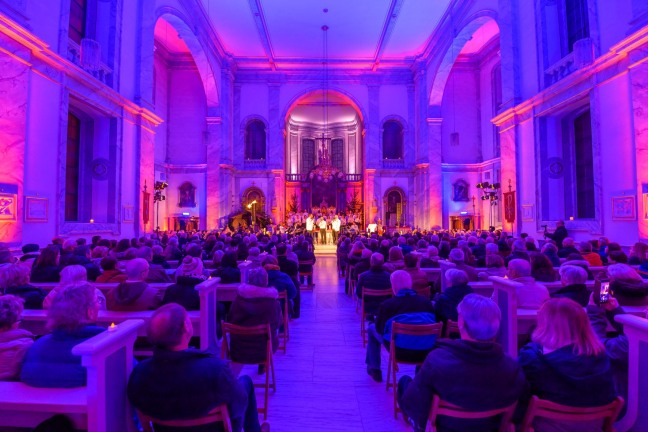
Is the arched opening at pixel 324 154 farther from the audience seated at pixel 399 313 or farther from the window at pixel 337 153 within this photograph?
the audience seated at pixel 399 313

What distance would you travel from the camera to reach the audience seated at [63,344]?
2.13 metres

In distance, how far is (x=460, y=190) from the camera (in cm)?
2233

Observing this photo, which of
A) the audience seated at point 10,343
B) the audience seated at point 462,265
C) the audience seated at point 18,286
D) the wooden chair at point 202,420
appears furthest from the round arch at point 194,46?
the wooden chair at point 202,420

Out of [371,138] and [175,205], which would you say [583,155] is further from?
[175,205]

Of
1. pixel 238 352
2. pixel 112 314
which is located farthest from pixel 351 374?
pixel 112 314

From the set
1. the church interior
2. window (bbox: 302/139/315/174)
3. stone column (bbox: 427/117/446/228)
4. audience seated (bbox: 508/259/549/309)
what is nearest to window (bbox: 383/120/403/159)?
the church interior

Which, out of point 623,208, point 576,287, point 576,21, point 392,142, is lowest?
point 576,287

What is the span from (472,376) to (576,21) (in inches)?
495

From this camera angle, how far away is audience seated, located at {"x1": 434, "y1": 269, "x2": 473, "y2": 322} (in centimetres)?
394

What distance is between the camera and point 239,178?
23.2 metres

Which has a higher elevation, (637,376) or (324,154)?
(324,154)

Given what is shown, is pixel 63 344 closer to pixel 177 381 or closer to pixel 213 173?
pixel 177 381

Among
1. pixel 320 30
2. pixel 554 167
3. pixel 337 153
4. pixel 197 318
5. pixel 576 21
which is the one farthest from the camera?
pixel 337 153

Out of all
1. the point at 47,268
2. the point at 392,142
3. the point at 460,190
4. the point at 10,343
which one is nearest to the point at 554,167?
the point at 460,190
